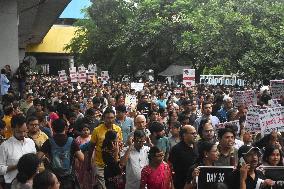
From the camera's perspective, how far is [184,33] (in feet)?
111

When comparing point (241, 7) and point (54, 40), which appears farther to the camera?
point (54, 40)

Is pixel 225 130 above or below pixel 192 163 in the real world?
above

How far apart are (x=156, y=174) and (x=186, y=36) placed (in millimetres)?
27307

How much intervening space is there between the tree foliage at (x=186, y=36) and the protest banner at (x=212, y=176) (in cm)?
1834

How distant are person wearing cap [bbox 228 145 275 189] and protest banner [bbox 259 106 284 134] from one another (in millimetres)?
2393

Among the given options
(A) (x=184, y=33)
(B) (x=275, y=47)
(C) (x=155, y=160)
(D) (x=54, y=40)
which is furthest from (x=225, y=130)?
(D) (x=54, y=40)

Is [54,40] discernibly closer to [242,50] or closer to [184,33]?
[184,33]

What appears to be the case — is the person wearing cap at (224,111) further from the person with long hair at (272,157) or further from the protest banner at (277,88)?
the person with long hair at (272,157)

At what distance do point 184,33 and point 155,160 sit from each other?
27.5 meters

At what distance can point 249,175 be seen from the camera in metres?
6.20

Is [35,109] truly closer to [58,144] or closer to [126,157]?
[58,144]

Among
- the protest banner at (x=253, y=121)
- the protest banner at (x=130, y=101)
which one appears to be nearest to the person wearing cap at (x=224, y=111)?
the protest banner at (x=253, y=121)

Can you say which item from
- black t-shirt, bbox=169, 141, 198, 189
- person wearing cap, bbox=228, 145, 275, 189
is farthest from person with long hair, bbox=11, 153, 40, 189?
black t-shirt, bbox=169, 141, 198, 189

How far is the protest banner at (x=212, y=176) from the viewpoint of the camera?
607 cm
